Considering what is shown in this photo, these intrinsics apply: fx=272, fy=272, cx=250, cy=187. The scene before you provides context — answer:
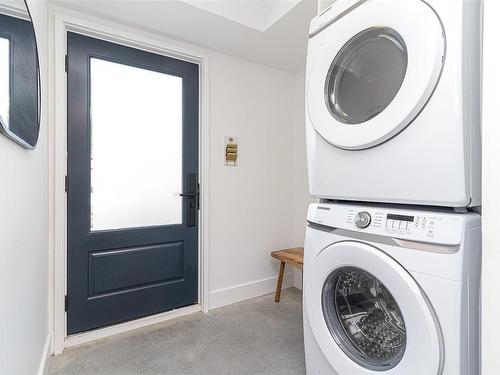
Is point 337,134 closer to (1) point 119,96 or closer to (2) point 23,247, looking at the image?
(2) point 23,247

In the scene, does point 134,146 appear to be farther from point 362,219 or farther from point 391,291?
point 391,291

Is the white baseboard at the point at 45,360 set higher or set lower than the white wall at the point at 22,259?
lower

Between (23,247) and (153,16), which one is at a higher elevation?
(153,16)

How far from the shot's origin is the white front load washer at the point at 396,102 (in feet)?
2.67

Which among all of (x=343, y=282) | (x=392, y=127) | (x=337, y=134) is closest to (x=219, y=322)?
(x=343, y=282)

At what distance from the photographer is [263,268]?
2.54m

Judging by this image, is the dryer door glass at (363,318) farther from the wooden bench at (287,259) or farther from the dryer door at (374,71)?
the wooden bench at (287,259)

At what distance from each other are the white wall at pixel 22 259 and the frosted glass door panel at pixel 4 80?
0.26 feet

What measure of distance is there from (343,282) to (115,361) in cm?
140

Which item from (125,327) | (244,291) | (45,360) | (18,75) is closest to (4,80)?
(18,75)

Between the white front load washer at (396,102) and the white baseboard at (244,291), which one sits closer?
the white front load washer at (396,102)

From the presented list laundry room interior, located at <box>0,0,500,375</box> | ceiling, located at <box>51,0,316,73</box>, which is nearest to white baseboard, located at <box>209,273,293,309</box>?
laundry room interior, located at <box>0,0,500,375</box>

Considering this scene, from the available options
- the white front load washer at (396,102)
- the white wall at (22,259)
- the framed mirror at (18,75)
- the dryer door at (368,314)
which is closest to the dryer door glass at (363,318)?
the dryer door at (368,314)

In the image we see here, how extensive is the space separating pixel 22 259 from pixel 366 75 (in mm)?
1488
